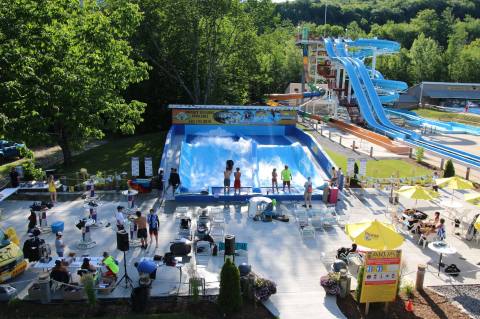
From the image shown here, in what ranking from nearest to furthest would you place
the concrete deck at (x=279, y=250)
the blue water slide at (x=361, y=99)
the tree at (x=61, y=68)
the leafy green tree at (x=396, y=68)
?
the concrete deck at (x=279, y=250) < the tree at (x=61, y=68) < the blue water slide at (x=361, y=99) < the leafy green tree at (x=396, y=68)

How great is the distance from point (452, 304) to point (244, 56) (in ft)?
100

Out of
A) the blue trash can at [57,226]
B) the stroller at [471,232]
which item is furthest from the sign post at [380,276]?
the blue trash can at [57,226]

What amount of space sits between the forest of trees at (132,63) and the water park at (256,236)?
3.47 metres

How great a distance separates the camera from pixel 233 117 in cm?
3294

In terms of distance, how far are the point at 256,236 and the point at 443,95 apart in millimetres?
55511

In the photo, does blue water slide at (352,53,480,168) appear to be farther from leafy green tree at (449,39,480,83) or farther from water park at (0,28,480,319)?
leafy green tree at (449,39,480,83)

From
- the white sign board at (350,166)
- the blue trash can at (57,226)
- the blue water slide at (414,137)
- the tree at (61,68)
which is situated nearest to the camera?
the blue trash can at (57,226)

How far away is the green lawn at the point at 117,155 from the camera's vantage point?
2468cm

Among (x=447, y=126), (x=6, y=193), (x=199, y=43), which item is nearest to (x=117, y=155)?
(x=6, y=193)

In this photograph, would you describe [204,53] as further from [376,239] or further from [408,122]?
[376,239]

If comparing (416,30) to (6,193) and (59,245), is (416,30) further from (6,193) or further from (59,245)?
(59,245)

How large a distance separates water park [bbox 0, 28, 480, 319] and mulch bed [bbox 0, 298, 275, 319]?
0.24ft

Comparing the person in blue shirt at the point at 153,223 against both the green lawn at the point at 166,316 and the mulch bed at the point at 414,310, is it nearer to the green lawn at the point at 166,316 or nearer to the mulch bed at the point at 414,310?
the green lawn at the point at 166,316


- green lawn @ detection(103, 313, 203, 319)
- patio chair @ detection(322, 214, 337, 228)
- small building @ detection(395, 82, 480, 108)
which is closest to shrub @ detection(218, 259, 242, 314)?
green lawn @ detection(103, 313, 203, 319)
